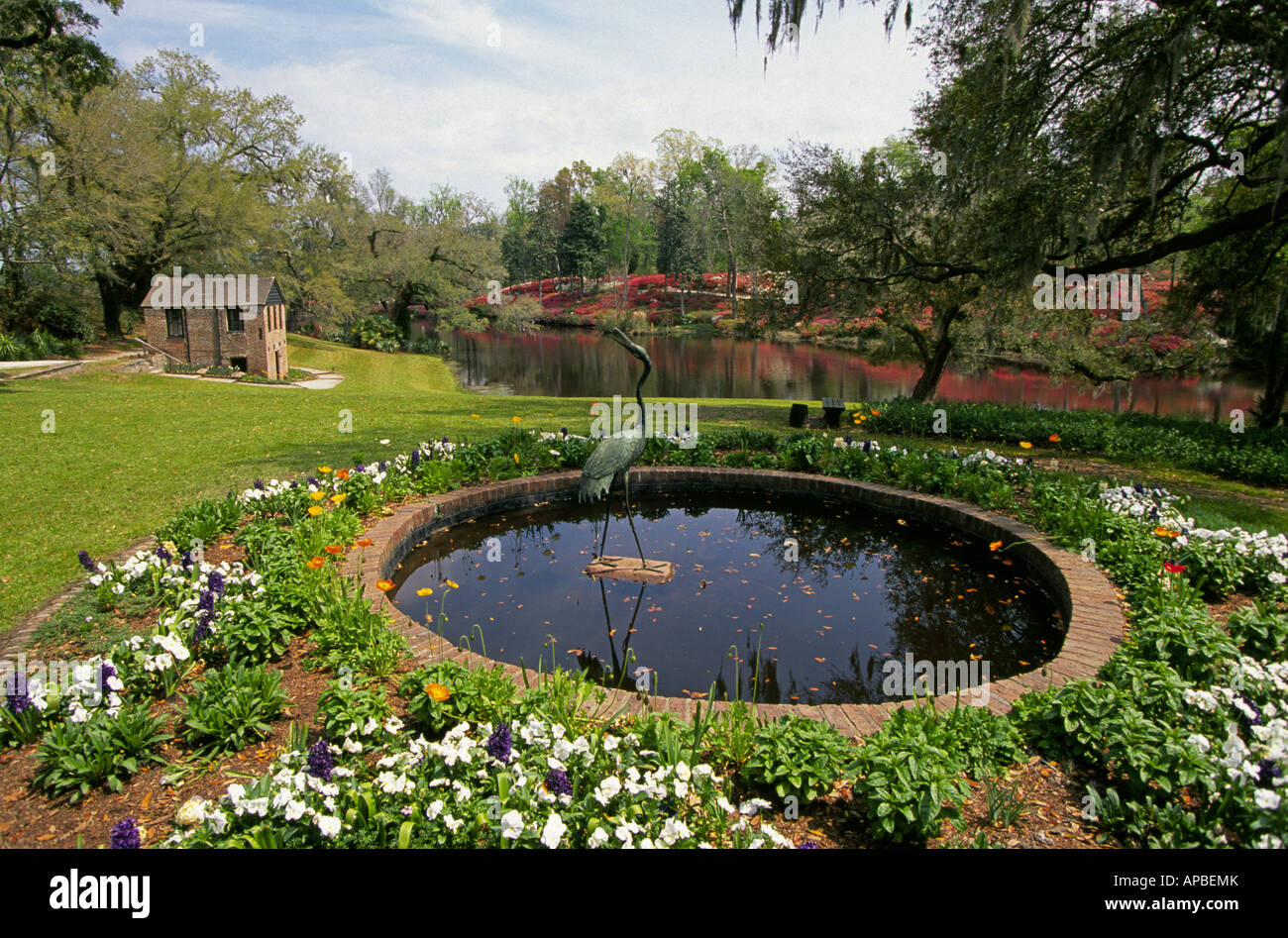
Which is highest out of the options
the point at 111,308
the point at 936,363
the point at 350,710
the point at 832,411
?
the point at 111,308

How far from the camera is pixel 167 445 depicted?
9430 millimetres

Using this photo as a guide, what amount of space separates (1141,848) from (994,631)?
8.62 feet

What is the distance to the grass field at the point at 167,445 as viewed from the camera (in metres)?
5.95

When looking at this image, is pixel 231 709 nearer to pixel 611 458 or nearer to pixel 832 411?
pixel 611 458

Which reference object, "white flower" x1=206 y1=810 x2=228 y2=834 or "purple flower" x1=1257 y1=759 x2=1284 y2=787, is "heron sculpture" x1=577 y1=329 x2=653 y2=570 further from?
"purple flower" x1=1257 y1=759 x2=1284 y2=787

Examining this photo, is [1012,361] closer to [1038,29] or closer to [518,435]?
[1038,29]

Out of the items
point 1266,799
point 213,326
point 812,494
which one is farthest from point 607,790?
point 213,326

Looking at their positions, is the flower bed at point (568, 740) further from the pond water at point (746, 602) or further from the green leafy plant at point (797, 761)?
the pond water at point (746, 602)

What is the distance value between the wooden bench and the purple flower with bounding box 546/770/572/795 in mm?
10399

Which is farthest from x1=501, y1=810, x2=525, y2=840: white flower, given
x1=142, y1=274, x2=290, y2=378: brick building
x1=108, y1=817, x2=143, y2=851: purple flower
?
x1=142, y1=274, x2=290, y2=378: brick building

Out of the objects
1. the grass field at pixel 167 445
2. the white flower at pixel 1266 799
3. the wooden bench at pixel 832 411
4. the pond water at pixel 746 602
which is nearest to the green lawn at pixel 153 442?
the grass field at pixel 167 445

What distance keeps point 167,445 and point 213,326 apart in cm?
1671

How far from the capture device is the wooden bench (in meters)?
12.0

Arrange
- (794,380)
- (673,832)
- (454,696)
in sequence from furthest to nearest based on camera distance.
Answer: (794,380), (454,696), (673,832)
